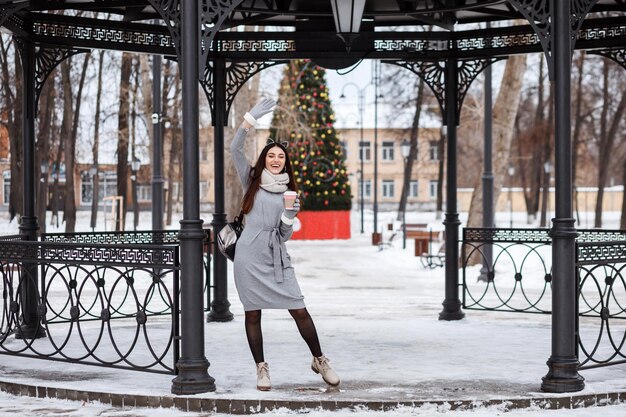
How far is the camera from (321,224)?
41.4 meters

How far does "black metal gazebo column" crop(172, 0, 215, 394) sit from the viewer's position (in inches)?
348

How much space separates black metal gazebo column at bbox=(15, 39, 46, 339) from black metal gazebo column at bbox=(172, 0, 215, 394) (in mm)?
3547

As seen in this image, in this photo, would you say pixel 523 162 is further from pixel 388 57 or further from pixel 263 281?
pixel 263 281

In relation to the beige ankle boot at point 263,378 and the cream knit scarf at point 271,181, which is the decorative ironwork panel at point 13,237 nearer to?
the cream knit scarf at point 271,181

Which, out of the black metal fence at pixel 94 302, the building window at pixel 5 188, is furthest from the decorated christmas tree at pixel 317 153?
the building window at pixel 5 188

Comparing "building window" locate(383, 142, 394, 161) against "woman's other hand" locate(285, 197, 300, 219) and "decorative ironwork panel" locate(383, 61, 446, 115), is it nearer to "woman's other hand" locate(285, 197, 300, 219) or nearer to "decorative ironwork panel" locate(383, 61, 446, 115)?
"decorative ironwork panel" locate(383, 61, 446, 115)

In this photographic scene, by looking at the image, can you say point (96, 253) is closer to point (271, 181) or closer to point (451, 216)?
point (271, 181)

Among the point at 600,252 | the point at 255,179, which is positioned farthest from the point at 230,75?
the point at 600,252

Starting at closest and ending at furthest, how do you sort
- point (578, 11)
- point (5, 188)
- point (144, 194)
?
point (578, 11) → point (5, 188) → point (144, 194)

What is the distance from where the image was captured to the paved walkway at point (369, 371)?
8547 millimetres

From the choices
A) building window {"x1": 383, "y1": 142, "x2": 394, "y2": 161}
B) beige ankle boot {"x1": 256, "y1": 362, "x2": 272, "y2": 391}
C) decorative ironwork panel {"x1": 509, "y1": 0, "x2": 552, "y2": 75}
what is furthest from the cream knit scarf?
building window {"x1": 383, "y1": 142, "x2": 394, "y2": 161}

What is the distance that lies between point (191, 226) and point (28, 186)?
395cm

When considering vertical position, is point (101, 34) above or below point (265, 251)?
above

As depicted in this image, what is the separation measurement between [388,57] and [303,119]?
26024 millimetres
